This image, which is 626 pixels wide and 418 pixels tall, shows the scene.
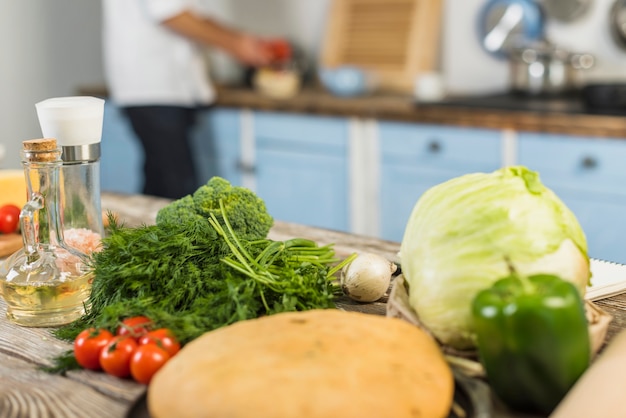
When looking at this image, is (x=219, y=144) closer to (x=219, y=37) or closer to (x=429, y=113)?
(x=219, y=37)

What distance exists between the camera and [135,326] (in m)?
1.00

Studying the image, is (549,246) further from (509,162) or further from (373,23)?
(373,23)

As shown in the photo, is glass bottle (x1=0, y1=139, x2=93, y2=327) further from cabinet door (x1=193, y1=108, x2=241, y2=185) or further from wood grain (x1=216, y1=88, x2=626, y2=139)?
cabinet door (x1=193, y1=108, x2=241, y2=185)

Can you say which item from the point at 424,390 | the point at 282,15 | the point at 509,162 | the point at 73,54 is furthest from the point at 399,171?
the point at 424,390

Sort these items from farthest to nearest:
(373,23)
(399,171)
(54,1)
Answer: (54,1) → (373,23) → (399,171)

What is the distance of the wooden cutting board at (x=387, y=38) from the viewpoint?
3770 millimetres

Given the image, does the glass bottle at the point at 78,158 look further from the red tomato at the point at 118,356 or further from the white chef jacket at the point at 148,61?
the white chef jacket at the point at 148,61

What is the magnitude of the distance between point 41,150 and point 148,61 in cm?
264

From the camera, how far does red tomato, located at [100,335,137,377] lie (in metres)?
0.96

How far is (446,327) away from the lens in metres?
0.97

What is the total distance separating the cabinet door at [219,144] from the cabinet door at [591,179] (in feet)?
4.64

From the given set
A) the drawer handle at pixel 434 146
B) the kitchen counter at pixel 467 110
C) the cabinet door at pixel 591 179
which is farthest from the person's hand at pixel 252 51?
the cabinet door at pixel 591 179

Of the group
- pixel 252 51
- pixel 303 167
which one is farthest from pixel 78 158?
pixel 252 51

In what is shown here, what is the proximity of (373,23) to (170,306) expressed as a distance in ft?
10.1
